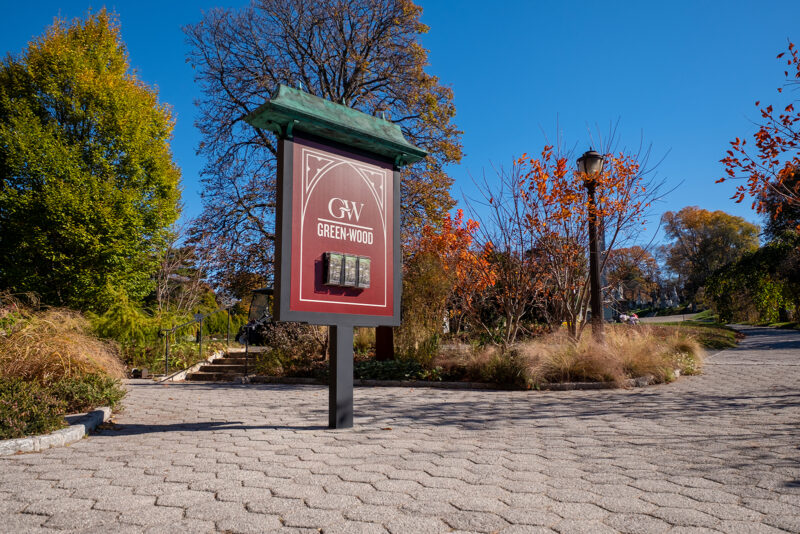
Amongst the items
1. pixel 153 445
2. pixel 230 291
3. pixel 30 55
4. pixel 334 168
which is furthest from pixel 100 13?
pixel 153 445

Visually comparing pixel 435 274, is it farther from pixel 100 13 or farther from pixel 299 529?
pixel 100 13

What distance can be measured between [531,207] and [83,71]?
1434 cm

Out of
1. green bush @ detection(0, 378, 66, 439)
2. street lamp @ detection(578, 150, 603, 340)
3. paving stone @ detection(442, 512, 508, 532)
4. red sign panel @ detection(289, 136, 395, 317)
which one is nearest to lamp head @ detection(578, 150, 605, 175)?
street lamp @ detection(578, 150, 603, 340)

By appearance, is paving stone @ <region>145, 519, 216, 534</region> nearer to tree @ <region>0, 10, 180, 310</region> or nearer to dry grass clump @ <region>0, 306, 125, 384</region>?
dry grass clump @ <region>0, 306, 125, 384</region>

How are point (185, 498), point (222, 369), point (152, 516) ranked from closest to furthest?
1. point (152, 516)
2. point (185, 498)
3. point (222, 369)

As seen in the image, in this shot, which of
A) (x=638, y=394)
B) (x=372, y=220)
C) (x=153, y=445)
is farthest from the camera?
(x=638, y=394)

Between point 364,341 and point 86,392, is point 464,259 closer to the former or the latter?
point 364,341

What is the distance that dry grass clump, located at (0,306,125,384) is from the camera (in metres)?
5.95

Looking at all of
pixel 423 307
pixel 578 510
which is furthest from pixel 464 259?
pixel 578 510

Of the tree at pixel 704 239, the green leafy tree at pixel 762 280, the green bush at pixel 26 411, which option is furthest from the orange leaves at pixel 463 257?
the tree at pixel 704 239

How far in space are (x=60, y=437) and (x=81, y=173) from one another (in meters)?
12.6

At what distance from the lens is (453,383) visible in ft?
28.6

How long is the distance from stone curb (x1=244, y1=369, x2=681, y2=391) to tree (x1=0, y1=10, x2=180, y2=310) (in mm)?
6966

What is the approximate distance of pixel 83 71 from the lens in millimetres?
15633
